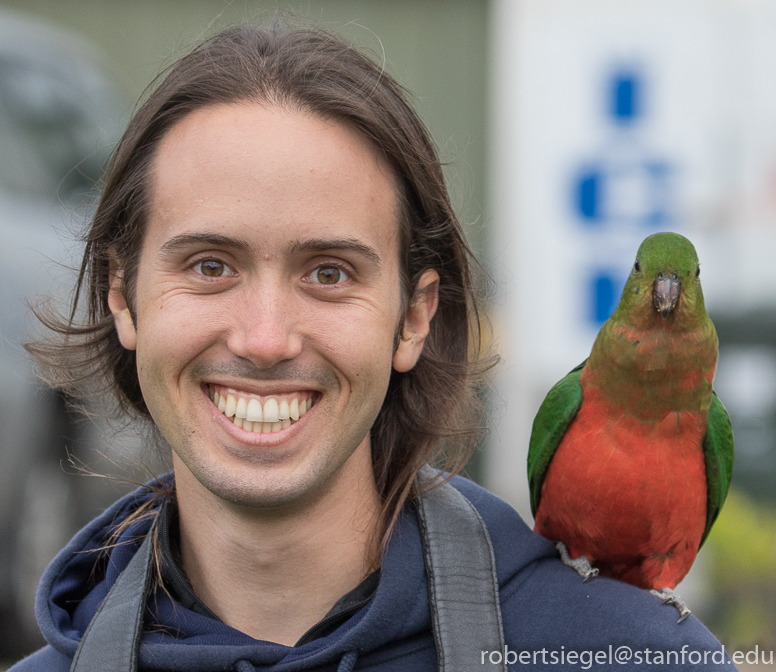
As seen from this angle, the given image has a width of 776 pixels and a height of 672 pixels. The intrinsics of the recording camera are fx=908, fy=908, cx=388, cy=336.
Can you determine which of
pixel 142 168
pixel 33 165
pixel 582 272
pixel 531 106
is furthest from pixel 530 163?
pixel 142 168

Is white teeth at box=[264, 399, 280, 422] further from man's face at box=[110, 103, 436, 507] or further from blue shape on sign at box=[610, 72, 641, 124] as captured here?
blue shape on sign at box=[610, 72, 641, 124]

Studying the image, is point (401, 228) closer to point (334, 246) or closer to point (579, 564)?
point (334, 246)

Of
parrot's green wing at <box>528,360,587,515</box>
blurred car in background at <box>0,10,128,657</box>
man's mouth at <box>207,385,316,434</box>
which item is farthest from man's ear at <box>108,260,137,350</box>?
blurred car in background at <box>0,10,128,657</box>

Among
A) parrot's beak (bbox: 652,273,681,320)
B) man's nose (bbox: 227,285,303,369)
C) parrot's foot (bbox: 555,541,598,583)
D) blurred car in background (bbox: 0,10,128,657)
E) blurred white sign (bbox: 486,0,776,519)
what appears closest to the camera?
man's nose (bbox: 227,285,303,369)

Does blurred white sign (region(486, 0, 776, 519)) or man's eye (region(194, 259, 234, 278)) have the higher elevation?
blurred white sign (region(486, 0, 776, 519))

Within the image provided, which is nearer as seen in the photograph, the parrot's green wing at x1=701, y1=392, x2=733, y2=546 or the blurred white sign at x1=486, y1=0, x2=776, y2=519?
the parrot's green wing at x1=701, y1=392, x2=733, y2=546

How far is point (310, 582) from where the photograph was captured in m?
2.24

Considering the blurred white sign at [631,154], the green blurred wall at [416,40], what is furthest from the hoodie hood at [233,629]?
the green blurred wall at [416,40]

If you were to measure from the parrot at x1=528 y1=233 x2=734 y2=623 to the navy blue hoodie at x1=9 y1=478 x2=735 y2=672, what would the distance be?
0.92 ft

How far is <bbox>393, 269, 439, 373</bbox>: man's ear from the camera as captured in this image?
2377 mm

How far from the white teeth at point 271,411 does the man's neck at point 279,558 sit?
27 centimetres

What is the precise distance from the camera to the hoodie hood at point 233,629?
208cm

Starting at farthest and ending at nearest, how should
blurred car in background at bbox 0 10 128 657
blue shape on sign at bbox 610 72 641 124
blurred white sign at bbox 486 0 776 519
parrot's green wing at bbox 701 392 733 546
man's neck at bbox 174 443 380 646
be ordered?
blue shape on sign at bbox 610 72 641 124 < blurred white sign at bbox 486 0 776 519 < blurred car in background at bbox 0 10 128 657 < parrot's green wing at bbox 701 392 733 546 < man's neck at bbox 174 443 380 646

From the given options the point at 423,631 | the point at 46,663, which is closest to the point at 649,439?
the point at 423,631
